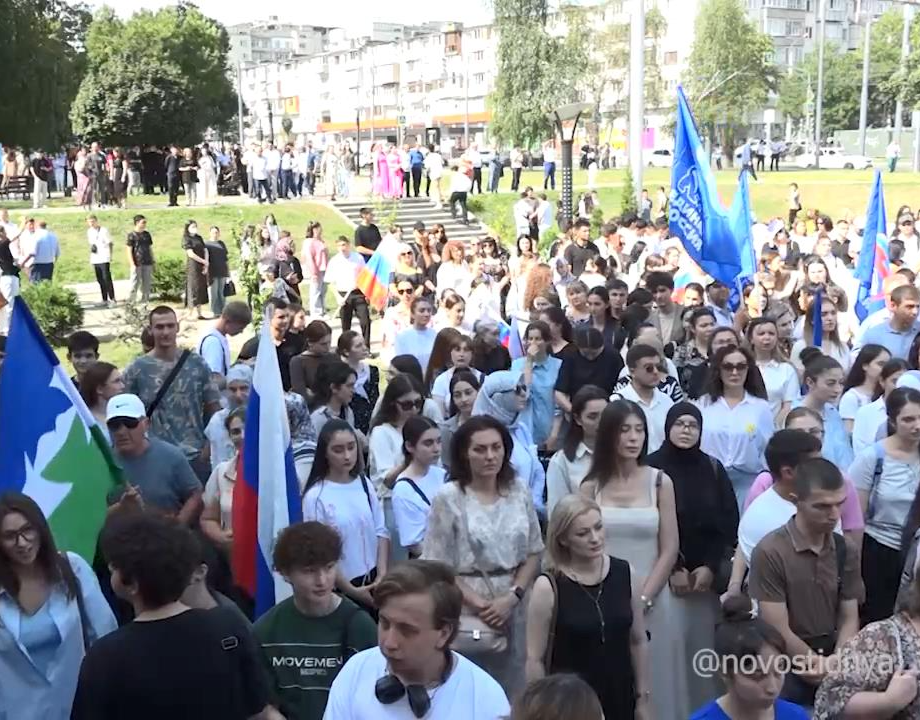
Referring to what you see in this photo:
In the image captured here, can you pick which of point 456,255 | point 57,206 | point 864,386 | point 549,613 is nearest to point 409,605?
point 549,613

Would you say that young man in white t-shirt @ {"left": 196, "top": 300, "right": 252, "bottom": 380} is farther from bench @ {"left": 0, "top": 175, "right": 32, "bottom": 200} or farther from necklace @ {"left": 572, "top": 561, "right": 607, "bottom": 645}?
bench @ {"left": 0, "top": 175, "right": 32, "bottom": 200}

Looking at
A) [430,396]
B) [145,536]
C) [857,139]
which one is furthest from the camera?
[857,139]

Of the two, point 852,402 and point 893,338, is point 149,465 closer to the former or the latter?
point 852,402

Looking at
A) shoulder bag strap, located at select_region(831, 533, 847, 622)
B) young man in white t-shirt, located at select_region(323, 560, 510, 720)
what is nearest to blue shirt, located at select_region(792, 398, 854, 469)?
shoulder bag strap, located at select_region(831, 533, 847, 622)

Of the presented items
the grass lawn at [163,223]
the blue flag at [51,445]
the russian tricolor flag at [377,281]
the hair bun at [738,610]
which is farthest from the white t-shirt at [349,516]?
the grass lawn at [163,223]

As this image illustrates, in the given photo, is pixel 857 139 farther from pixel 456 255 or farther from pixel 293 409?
pixel 293 409

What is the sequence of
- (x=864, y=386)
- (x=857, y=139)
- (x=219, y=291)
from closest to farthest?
(x=864, y=386) → (x=219, y=291) → (x=857, y=139)

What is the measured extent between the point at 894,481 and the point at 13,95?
14.1 metres

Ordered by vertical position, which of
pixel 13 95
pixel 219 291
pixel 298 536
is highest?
pixel 13 95

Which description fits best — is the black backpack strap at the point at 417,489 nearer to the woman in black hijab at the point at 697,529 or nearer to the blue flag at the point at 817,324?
the woman in black hijab at the point at 697,529

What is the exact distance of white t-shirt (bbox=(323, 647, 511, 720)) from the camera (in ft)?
10.4

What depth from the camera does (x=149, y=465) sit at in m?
5.54

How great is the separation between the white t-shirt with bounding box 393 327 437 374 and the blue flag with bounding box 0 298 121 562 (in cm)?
455

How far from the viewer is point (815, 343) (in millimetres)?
9016
